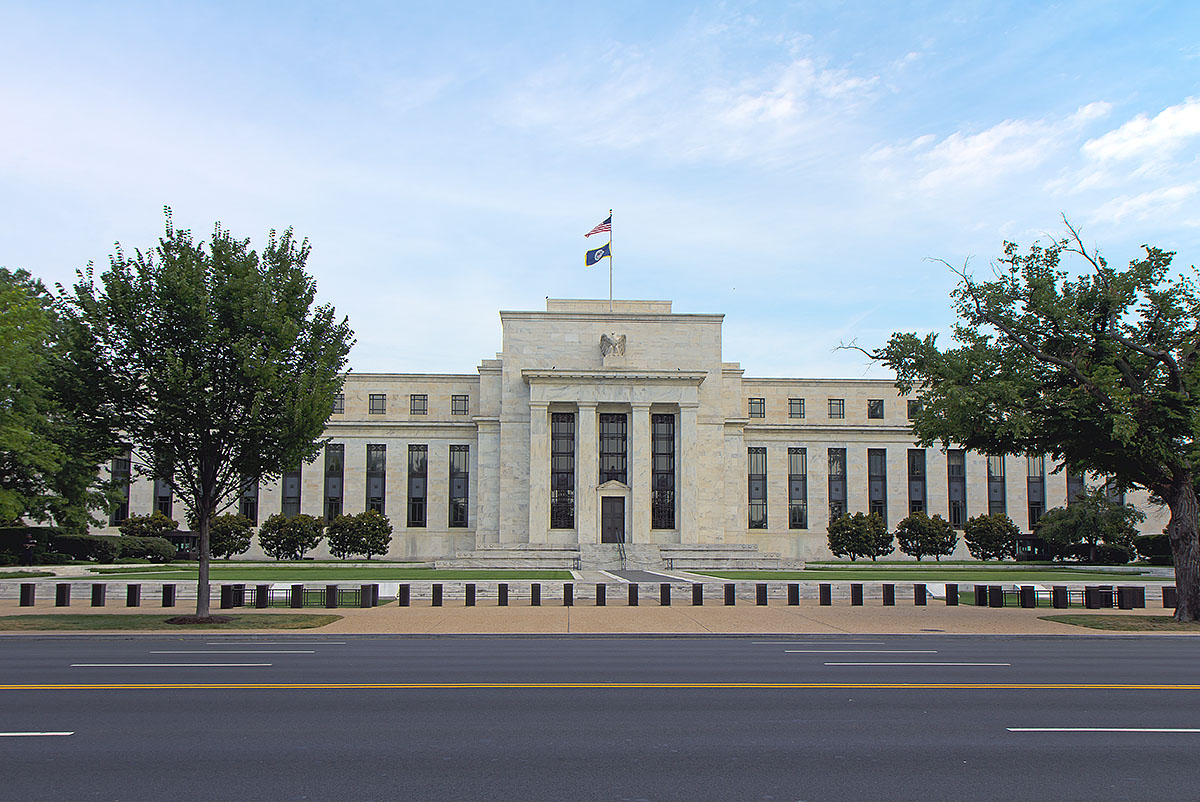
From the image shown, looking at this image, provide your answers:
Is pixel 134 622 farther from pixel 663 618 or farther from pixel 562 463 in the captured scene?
pixel 562 463

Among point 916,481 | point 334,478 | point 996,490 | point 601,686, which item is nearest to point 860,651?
point 601,686

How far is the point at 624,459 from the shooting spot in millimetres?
66562

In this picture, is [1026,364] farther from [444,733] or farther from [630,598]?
[444,733]

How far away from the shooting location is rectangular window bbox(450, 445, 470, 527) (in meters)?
72.0

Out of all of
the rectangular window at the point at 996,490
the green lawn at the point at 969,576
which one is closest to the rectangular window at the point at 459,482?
the green lawn at the point at 969,576

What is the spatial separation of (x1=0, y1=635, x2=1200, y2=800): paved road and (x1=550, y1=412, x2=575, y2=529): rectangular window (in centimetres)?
4864

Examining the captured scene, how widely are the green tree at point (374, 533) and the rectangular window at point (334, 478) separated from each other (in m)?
4.57

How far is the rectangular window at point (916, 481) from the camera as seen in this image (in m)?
73.4

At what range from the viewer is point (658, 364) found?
68.5 meters

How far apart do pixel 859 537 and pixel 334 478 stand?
3861 cm

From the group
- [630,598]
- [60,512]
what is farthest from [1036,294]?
[60,512]

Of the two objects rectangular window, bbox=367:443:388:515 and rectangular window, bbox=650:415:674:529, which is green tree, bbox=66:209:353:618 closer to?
rectangular window, bbox=650:415:674:529

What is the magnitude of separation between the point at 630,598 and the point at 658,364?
130 ft

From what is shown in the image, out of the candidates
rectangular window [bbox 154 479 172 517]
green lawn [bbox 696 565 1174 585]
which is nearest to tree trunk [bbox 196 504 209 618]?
green lawn [bbox 696 565 1174 585]
